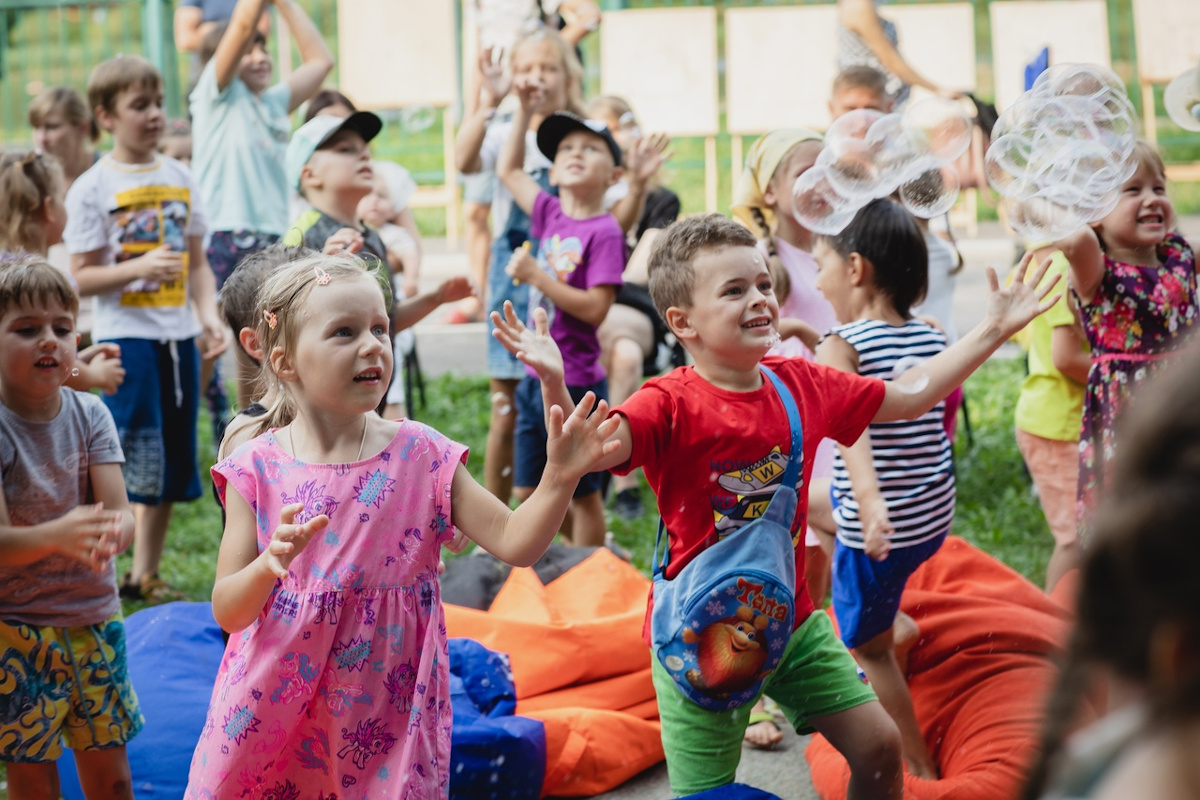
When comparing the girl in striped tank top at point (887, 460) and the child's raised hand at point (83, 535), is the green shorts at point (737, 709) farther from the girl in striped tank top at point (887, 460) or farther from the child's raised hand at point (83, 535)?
→ the child's raised hand at point (83, 535)

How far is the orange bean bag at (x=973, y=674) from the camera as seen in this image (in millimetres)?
3252

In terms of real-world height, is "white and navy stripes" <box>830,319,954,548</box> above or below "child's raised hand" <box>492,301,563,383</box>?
below

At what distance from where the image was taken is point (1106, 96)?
3441 mm

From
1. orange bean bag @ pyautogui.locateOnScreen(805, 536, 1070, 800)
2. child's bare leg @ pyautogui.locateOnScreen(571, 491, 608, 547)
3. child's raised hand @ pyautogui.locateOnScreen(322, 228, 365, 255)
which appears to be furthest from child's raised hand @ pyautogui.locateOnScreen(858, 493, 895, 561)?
child's bare leg @ pyautogui.locateOnScreen(571, 491, 608, 547)

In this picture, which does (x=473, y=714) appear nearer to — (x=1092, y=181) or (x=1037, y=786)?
(x=1092, y=181)

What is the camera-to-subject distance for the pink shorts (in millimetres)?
4512

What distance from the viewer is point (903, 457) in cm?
346

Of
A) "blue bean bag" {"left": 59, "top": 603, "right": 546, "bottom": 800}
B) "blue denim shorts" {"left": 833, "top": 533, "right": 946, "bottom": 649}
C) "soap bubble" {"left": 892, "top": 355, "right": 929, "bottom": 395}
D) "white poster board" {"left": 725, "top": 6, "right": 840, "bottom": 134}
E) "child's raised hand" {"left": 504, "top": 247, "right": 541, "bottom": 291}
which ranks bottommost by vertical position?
"blue bean bag" {"left": 59, "top": 603, "right": 546, "bottom": 800}

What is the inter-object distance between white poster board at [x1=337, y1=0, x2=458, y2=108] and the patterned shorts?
1062 centimetres

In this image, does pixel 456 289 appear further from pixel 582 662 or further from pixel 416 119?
pixel 416 119

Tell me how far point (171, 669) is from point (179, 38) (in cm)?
409

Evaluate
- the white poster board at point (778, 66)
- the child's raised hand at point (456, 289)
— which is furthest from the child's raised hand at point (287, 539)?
the white poster board at point (778, 66)

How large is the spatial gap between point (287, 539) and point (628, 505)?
411 cm

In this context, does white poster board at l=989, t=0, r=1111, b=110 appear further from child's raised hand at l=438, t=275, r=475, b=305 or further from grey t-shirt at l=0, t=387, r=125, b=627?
grey t-shirt at l=0, t=387, r=125, b=627
